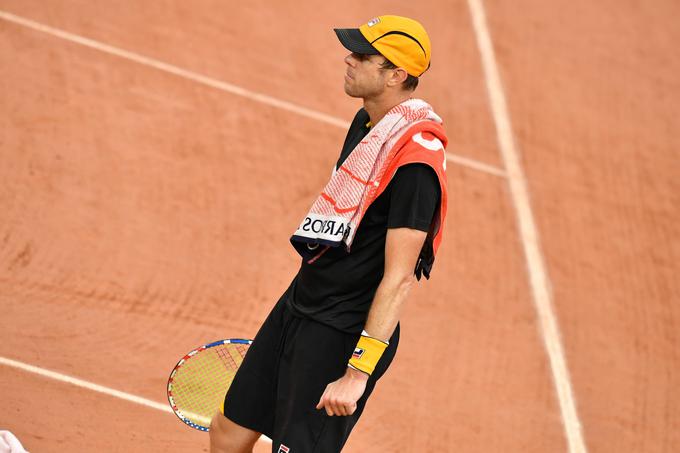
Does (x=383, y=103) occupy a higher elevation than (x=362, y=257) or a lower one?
higher

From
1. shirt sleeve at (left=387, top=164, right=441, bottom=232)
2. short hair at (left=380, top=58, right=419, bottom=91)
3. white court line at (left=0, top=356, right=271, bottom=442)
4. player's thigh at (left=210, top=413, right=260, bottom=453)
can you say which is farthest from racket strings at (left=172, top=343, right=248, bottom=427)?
short hair at (left=380, top=58, right=419, bottom=91)

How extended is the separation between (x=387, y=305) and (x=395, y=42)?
1.05m

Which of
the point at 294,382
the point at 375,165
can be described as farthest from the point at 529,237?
the point at 375,165

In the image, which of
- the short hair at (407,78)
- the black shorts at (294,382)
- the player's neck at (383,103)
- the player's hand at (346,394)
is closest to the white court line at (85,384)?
the black shorts at (294,382)

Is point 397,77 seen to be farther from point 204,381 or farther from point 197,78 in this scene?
point 197,78

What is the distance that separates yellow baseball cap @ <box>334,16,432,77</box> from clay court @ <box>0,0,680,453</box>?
2.66 metres

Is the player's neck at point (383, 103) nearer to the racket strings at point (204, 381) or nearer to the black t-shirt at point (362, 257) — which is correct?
the black t-shirt at point (362, 257)

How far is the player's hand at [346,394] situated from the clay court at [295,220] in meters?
1.93

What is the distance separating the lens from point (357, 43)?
4418mm

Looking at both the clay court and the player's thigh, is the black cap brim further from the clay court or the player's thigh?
the clay court

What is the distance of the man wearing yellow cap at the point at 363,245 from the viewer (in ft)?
13.8

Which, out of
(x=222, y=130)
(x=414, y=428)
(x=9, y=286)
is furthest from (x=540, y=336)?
(x=9, y=286)

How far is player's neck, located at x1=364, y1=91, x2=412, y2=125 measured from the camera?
4.45m

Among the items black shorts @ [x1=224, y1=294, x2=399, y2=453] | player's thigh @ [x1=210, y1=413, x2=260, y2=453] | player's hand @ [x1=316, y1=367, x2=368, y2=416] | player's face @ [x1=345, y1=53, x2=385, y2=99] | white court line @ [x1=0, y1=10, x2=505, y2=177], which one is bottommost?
player's thigh @ [x1=210, y1=413, x2=260, y2=453]
